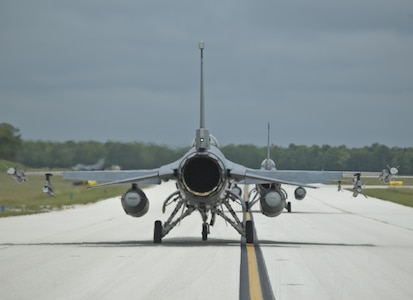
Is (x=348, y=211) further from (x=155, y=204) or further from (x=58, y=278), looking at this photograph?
(x=58, y=278)

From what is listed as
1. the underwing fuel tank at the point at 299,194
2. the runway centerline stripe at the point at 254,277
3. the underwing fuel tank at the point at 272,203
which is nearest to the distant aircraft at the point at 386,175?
the underwing fuel tank at the point at 272,203

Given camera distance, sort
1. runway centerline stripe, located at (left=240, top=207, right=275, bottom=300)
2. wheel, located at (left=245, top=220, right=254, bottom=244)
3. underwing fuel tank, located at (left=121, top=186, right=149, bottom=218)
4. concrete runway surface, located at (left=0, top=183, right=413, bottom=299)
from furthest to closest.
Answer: wheel, located at (left=245, top=220, right=254, bottom=244)
underwing fuel tank, located at (left=121, top=186, right=149, bottom=218)
concrete runway surface, located at (left=0, top=183, right=413, bottom=299)
runway centerline stripe, located at (left=240, top=207, right=275, bottom=300)

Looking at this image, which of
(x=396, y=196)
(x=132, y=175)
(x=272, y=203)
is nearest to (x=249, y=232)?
(x=272, y=203)

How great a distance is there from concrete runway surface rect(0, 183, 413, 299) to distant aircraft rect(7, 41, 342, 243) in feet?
3.11

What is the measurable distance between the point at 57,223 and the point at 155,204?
20.8 meters

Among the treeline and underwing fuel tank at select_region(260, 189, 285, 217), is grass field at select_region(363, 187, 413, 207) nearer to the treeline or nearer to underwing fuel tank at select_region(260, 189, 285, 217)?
the treeline

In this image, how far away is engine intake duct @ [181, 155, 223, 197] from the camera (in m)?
22.9

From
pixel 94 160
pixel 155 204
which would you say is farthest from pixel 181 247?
pixel 94 160

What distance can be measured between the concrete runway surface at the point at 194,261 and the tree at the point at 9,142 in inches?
957

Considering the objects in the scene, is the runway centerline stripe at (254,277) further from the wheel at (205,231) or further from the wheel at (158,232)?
the wheel at (205,231)

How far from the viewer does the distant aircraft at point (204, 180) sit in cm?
2292

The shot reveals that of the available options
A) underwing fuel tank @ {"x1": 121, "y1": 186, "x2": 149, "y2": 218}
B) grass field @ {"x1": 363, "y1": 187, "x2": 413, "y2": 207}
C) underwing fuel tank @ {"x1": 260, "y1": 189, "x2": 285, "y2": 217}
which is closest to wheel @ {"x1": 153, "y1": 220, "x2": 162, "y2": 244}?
underwing fuel tank @ {"x1": 121, "y1": 186, "x2": 149, "y2": 218}

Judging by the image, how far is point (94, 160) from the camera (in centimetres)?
6172

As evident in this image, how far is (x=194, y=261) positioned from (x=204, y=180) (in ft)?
14.4
